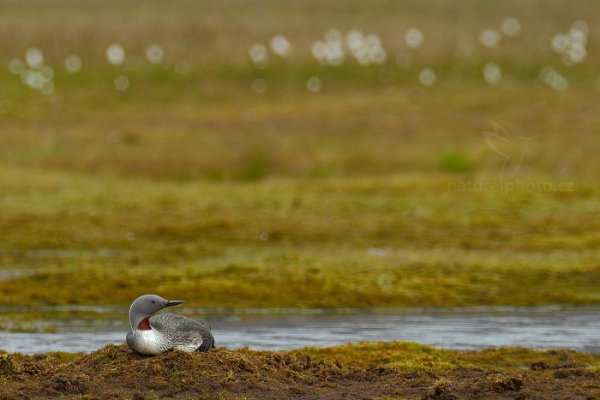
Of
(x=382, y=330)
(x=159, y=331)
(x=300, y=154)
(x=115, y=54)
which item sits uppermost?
(x=115, y=54)

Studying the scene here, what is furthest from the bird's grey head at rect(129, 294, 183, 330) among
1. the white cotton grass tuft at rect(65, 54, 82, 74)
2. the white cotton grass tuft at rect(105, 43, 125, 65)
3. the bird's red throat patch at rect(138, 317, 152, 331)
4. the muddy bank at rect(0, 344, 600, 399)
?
the white cotton grass tuft at rect(105, 43, 125, 65)

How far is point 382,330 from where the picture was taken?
19.7 metres

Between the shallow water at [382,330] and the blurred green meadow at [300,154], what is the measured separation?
111 cm

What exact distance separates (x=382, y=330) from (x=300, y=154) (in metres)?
23.2

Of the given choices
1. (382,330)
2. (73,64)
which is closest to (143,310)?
(382,330)

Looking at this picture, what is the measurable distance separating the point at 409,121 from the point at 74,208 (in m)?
17.1

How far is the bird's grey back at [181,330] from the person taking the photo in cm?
1426

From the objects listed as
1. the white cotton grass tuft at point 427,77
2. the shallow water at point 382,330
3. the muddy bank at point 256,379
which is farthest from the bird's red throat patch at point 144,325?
the white cotton grass tuft at point 427,77

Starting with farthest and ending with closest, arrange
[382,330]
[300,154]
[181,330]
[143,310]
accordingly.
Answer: [300,154]
[382,330]
[181,330]
[143,310]

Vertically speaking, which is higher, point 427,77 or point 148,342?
point 427,77

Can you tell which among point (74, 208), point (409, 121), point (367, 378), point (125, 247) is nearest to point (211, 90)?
point (409, 121)

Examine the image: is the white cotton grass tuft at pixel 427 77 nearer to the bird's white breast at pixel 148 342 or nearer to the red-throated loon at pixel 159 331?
the red-throated loon at pixel 159 331

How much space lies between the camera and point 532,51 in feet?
194

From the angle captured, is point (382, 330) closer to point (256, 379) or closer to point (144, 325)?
point (256, 379)
